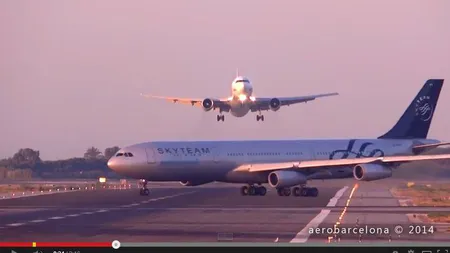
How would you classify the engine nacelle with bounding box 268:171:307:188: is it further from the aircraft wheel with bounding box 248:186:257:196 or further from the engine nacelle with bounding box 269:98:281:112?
the engine nacelle with bounding box 269:98:281:112

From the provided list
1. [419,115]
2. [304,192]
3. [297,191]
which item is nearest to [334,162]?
[304,192]

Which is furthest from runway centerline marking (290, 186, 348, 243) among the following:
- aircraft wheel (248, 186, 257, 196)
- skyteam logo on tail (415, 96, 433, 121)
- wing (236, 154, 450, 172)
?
skyteam logo on tail (415, 96, 433, 121)

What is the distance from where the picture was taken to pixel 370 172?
58094 mm

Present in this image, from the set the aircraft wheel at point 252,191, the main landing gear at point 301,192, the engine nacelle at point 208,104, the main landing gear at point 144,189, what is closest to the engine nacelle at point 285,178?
the main landing gear at point 301,192

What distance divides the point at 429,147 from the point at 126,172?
2100cm

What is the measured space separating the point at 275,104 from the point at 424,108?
39.4 ft

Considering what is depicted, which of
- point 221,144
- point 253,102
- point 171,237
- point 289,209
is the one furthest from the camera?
point 253,102

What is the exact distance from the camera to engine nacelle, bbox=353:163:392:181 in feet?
191

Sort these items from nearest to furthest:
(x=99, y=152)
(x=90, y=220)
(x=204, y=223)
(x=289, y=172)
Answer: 1. (x=204, y=223)
2. (x=90, y=220)
3. (x=289, y=172)
4. (x=99, y=152)
